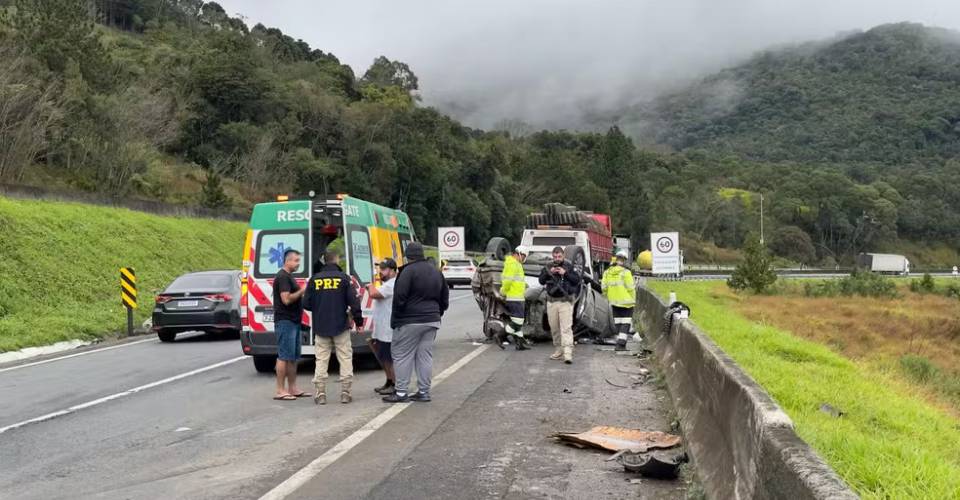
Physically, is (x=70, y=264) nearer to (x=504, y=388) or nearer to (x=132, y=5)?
(x=504, y=388)

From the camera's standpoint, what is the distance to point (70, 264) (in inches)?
963

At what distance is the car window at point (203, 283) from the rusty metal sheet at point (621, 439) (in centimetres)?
1192

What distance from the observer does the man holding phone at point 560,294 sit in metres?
13.7

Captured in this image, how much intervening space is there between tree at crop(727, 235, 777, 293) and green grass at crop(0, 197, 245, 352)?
2386cm

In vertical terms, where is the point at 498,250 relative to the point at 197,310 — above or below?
above

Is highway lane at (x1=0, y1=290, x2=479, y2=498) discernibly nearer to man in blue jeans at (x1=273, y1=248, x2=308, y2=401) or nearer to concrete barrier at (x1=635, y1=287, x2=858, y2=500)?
man in blue jeans at (x1=273, y1=248, x2=308, y2=401)

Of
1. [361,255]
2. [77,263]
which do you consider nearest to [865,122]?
[77,263]

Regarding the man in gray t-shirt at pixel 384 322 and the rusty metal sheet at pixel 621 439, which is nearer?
the rusty metal sheet at pixel 621 439

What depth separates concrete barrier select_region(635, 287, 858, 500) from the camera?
3783mm

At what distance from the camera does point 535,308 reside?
52.7ft

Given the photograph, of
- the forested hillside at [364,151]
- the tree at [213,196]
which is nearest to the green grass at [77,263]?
the forested hillside at [364,151]

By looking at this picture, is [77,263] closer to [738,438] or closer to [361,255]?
[361,255]

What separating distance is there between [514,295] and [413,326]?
5562 mm

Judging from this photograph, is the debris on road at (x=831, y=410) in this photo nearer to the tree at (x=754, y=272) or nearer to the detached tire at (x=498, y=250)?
the detached tire at (x=498, y=250)
